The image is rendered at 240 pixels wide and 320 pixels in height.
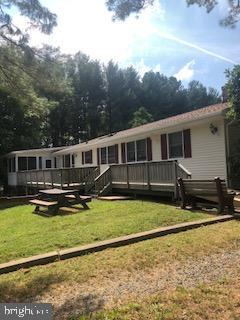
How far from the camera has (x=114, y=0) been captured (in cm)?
698

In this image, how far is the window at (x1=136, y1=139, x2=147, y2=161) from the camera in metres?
18.5

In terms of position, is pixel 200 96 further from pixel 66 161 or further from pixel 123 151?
pixel 123 151

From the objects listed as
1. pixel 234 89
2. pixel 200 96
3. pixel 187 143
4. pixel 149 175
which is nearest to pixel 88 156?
pixel 187 143

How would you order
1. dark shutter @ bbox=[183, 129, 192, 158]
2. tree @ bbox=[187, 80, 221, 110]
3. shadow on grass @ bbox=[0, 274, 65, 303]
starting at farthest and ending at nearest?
tree @ bbox=[187, 80, 221, 110], dark shutter @ bbox=[183, 129, 192, 158], shadow on grass @ bbox=[0, 274, 65, 303]

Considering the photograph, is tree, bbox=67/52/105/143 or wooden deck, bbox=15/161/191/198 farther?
tree, bbox=67/52/105/143

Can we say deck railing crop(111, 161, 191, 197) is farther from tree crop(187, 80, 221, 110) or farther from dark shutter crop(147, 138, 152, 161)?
tree crop(187, 80, 221, 110)

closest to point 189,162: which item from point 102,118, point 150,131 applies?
point 150,131

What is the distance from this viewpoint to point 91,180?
722 inches

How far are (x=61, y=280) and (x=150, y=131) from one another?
12092mm

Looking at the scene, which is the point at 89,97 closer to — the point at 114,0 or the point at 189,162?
the point at 189,162

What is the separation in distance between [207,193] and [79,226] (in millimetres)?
3636

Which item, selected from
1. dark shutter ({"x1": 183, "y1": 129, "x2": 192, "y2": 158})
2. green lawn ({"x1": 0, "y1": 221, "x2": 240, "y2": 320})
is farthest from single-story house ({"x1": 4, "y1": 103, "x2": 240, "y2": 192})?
green lawn ({"x1": 0, "y1": 221, "x2": 240, "y2": 320})

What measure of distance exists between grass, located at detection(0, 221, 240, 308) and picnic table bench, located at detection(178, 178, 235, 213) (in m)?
2.05

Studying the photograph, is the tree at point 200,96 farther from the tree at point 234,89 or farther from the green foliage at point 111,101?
the tree at point 234,89
